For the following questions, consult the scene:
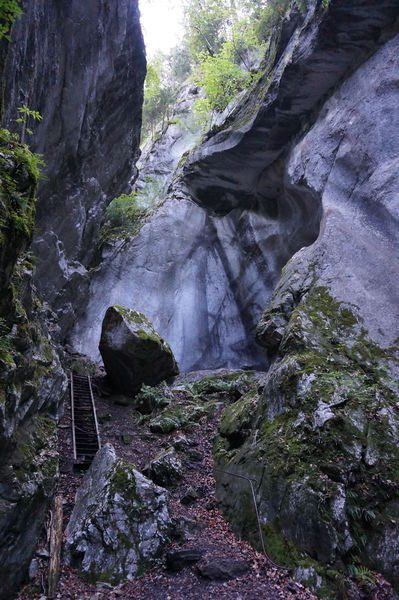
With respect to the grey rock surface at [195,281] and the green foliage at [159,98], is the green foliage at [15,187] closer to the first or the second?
the grey rock surface at [195,281]

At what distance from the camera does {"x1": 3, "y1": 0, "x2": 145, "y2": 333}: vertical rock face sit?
30.6ft

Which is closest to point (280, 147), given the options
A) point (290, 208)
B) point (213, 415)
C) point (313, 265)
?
point (290, 208)

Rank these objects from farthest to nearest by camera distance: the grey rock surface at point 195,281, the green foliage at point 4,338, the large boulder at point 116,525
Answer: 1. the grey rock surface at point 195,281
2. the large boulder at point 116,525
3. the green foliage at point 4,338

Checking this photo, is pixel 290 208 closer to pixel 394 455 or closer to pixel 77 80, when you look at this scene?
pixel 77 80

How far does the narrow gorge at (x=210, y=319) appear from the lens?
6297 mm

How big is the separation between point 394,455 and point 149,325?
33.7 feet

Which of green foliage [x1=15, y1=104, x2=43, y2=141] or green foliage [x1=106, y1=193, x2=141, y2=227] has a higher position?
green foliage [x1=106, y1=193, x2=141, y2=227]

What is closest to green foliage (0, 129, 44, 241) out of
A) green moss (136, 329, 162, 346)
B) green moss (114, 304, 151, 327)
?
green moss (136, 329, 162, 346)

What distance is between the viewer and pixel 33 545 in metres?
6.14

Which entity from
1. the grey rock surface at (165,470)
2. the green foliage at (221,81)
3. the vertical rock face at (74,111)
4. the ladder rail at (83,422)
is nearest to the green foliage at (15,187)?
the vertical rock face at (74,111)

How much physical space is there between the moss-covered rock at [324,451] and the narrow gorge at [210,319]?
0.12 ft

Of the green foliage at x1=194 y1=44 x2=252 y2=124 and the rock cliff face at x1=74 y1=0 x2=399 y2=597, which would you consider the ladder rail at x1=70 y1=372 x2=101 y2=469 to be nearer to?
the rock cliff face at x1=74 y1=0 x2=399 y2=597

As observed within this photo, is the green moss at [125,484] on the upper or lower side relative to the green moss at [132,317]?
lower

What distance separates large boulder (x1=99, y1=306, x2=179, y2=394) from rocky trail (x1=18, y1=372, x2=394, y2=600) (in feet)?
10.9
